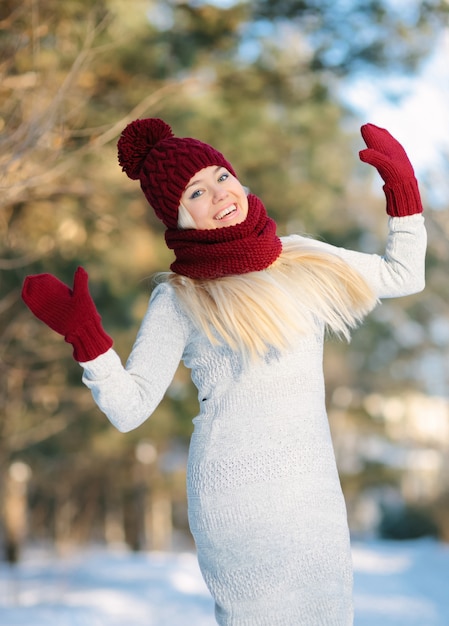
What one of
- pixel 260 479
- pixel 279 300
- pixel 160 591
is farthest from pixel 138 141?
pixel 160 591

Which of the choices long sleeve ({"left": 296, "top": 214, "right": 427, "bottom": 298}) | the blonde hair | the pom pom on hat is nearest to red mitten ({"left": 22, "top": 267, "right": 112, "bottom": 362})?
the blonde hair

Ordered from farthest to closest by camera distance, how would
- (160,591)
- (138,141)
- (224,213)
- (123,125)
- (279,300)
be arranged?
(160,591)
(123,125)
(138,141)
(224,213)
(279,300)

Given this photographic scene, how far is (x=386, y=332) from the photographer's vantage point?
18.6m

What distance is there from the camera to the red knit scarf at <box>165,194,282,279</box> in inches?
94.8

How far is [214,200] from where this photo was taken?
8.13 feet

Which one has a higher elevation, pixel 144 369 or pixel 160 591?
pixel 144 369

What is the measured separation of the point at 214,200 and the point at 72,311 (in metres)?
0.49

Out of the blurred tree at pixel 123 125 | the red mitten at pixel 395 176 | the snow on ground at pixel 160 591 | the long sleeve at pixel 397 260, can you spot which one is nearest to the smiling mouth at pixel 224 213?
the long sleeve at pixel 397 260

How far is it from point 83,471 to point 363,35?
377 inches

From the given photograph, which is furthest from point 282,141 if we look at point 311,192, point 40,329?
point 40,329

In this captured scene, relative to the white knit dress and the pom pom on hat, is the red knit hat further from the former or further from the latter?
the white knit dress

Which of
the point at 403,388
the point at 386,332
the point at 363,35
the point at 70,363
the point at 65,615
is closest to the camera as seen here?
the point at 65,615

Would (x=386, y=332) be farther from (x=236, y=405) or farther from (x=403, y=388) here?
(x=236, y=405)

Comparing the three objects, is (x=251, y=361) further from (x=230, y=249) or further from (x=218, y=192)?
(x=218, y=192)
